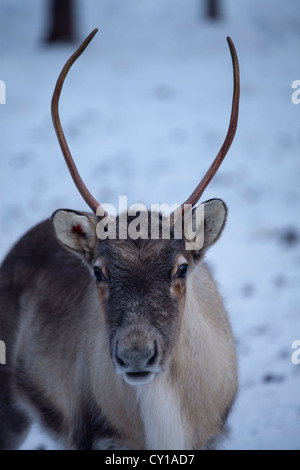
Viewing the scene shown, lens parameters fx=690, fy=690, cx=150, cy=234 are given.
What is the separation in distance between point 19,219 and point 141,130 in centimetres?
353

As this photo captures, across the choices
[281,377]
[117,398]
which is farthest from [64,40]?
[117,398]

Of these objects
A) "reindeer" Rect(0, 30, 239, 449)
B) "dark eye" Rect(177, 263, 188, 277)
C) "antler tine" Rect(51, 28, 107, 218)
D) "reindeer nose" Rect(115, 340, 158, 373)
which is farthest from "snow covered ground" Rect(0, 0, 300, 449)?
"antler tine" Rect(51, 28, 107, 218)

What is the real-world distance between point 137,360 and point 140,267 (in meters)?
0.49

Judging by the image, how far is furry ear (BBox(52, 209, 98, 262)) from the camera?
3.70m

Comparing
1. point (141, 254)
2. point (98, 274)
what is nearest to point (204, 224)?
point (141, 254)

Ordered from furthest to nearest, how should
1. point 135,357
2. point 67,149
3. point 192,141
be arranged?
1. point 192,141
2. point 67,149
3. point 135,357

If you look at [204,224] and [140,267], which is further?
[204,224]

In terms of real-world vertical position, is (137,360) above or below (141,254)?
below

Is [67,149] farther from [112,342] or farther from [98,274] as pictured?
[112,342]

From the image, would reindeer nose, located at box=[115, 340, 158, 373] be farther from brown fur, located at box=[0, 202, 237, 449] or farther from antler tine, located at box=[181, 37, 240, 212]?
antler tine, located at box=[181, 37, 240, 212]

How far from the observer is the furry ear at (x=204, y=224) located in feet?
11.9

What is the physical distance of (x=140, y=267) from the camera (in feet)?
11.1

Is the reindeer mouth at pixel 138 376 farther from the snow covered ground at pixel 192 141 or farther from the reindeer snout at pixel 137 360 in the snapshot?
the snow covered ground at pixel 192 141

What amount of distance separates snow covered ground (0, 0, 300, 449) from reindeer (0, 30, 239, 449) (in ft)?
2.84
